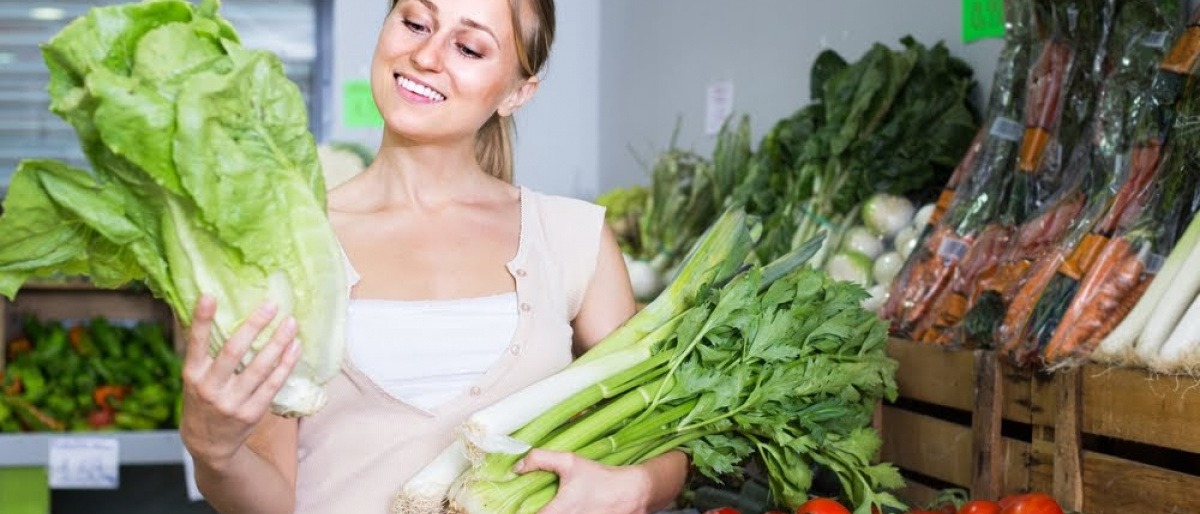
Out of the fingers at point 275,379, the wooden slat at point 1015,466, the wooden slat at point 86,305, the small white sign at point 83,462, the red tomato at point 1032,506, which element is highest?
the fingers at point 275,379

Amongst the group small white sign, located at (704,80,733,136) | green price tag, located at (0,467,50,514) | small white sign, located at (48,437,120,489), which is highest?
small white sign, located at (704,80,733,136)

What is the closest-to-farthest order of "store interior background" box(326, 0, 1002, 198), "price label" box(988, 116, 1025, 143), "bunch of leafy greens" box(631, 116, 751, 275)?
"price label" box(988, 116, 1025, 143) < "store interior background" box(326, 0, 1002, 198) < "bunch of leafy greens" box(631, 116, 751, 275)

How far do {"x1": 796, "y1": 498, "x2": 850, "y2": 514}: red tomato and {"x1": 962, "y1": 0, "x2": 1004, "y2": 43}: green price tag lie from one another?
1.59m

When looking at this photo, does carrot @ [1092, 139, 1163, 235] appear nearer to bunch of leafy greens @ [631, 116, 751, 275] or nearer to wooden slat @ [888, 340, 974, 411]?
wooden slat @ [888, 340, 974, 411]

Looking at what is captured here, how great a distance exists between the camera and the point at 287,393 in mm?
1534

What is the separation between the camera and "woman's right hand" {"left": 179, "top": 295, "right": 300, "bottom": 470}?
4.65 feet

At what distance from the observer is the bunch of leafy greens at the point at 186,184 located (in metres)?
1.38

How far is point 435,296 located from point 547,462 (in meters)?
0.32

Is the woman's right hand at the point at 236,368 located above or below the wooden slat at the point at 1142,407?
above

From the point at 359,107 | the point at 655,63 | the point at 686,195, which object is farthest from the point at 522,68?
the point at 359,107

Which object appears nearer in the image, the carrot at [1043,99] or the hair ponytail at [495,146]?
the hair ponytail at [495,146]

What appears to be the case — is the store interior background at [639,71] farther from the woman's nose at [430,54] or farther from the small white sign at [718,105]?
the woman's nose at [430,54]

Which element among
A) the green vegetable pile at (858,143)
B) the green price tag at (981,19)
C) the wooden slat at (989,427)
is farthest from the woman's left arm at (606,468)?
the green price tag at (981,19)

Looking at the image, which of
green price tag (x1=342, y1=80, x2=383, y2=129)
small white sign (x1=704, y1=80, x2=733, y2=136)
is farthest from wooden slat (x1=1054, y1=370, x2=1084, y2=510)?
green price tag (x1=342, y1=80, x2=383, y2=129)
